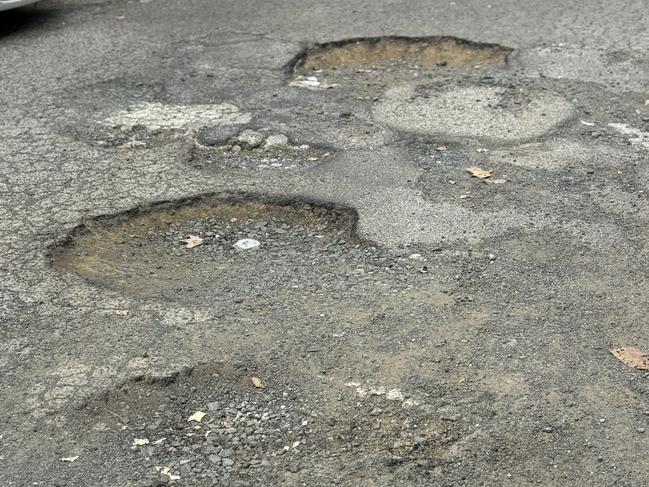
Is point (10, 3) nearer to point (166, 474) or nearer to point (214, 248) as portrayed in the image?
point (214, 248)

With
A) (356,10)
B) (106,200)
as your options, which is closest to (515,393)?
(106,200)

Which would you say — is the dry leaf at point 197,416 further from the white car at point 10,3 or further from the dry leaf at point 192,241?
the white car at point 10,3

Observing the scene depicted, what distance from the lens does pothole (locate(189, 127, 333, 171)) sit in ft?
20.9

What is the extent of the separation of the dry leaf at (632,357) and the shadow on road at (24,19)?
7006 millimetres

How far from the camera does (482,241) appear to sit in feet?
17.6

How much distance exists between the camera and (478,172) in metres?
6.20

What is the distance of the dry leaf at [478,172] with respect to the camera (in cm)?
614

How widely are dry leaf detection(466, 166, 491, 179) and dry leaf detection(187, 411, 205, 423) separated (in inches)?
111

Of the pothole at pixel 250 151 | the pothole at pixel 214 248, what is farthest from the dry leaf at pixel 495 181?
the pothole at pixel 250 151

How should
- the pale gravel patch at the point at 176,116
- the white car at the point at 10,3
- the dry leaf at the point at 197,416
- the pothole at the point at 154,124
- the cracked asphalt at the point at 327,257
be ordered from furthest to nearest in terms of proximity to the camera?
the white car at the point at 10,3 → the pale gravel patch at the point at 176,116 → the pothole at the point at 154,124 → the dry leaf at the point at 197,416 → the cracked asphalt at the point at 327,257

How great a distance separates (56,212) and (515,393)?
302cm

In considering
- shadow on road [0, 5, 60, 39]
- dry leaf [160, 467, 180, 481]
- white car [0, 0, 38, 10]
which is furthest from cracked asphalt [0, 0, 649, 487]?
shadow on road [0, 5, 60, 39]

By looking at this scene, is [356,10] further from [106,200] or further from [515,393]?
[515,393]

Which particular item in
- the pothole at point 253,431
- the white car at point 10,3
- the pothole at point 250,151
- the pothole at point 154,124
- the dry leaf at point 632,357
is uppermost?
the white car at point 10,3
